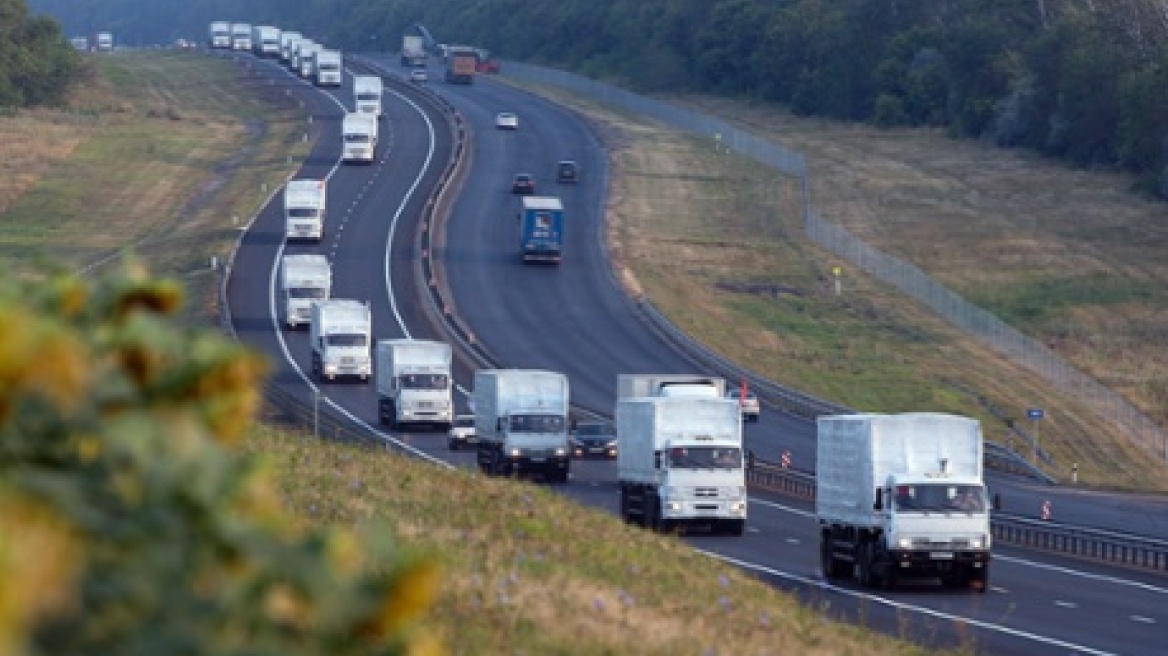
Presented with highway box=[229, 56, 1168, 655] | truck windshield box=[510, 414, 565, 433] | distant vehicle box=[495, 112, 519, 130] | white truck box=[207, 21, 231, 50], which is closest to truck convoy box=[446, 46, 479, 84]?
highway box=[229, 56, 1168, 655]

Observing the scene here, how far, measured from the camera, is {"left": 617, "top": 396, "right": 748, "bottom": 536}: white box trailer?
4147 cm

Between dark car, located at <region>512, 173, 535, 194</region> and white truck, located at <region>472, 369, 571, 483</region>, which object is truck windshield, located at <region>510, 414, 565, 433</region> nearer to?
white truck, located at <region>472, 369, 571, 483</region>

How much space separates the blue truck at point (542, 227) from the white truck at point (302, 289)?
15092mm

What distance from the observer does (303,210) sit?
95062 mm

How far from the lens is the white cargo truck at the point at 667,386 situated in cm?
5188

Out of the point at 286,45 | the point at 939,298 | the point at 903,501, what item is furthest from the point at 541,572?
the point at 286,45

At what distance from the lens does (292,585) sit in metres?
4.59

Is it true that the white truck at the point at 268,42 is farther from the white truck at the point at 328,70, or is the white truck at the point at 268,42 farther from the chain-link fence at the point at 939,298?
the chain-link fence at the point at 939,298

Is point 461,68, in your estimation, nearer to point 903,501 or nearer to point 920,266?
point 920,266

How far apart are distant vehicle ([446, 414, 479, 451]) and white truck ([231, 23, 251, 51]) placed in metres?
141

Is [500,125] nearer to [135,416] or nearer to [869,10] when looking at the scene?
[869,10]

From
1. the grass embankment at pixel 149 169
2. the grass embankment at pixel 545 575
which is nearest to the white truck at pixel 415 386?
the grass embankment at pixel 149 169

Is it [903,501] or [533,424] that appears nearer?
[903,501]

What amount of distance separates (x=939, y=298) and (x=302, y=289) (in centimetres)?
2567
